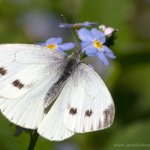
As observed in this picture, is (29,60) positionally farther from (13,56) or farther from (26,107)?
(26,107)

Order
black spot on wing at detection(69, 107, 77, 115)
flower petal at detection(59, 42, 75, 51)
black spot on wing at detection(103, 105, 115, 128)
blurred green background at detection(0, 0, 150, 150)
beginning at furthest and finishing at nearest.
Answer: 1. blurred green background at detection(0, 0, 150, 150)
2. flower petal at detection(59, 42, 75, 51)
3. black spot on wing at detection(69, 107, 77, 115)
4. black spot on wing at detection(103, 105, 115, 128)

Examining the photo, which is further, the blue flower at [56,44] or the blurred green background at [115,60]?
the blurred green background at [115,60]

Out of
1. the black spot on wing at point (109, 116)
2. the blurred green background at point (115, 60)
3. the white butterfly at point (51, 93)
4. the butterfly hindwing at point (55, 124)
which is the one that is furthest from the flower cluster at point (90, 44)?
the blurred green background at point (115, 60)

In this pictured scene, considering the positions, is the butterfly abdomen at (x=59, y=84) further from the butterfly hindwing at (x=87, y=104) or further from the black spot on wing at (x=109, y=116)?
the black spot on wing at (x=109, y=116)

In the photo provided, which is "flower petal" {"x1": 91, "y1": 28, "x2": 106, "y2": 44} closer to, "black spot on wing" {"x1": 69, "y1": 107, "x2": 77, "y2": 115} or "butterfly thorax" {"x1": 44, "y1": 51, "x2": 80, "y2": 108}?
"butterfly thorax" {"x1": 44, "y1": 51, "x2": 80, "y2": 108}

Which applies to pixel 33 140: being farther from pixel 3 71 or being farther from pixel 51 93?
pixel 3 71

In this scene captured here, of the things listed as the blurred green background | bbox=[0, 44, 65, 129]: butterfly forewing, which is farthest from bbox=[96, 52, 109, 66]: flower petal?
the blurred green background

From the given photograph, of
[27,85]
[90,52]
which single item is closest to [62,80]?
[27,85]
